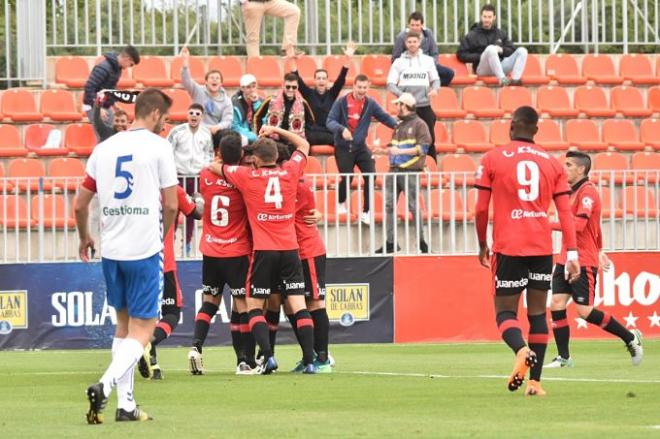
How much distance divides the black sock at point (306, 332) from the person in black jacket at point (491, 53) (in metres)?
11.9

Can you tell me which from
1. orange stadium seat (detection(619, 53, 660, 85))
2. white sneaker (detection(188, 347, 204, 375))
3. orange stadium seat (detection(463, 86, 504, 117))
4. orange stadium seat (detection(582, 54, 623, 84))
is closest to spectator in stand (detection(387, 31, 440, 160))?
orange stadium seat (detection(463, 86, 504, 117))

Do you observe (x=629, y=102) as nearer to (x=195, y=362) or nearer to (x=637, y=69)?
(x=637, y=69)

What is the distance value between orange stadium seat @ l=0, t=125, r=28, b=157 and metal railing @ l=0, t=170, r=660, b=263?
9.33 ft

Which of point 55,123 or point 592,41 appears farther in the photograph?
point 592,41

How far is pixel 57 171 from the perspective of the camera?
22.8 meters

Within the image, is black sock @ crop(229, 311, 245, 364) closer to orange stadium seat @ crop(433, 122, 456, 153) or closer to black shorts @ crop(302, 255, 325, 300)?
black shorts @ crop(302, 255, 325, 300)

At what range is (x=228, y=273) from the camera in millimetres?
15086

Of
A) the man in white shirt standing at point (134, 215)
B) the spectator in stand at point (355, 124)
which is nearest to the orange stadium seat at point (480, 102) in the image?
the spectator in stand at point (355, 124)

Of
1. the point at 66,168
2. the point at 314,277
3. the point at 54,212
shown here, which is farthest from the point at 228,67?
the point at 314,277

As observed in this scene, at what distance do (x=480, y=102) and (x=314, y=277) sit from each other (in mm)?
10916

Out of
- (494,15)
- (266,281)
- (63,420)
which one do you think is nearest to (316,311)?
(266,281)

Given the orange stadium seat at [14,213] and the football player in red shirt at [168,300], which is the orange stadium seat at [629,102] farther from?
the football player in red shirt at [168,300]

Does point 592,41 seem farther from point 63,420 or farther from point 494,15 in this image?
point 63,420

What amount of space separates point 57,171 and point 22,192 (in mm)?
2368
